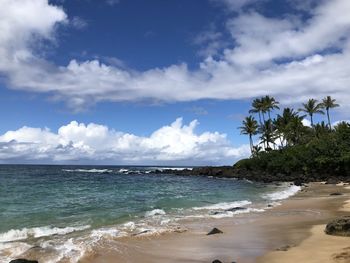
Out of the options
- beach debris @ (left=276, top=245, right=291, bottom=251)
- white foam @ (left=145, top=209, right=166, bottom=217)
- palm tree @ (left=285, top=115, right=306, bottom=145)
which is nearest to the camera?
beach debris @ (left=276, top=245, right=291, bottom=251)

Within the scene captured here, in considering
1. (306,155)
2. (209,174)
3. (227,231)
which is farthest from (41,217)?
(209,174)

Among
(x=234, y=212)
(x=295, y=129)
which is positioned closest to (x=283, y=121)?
(x=295, y=129)

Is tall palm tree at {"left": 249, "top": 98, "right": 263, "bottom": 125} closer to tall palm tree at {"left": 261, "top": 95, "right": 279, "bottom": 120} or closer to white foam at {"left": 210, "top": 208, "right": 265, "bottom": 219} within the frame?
tall palm tree at {"left": 261, "top": 95, "right": 279, "bottom": 120}

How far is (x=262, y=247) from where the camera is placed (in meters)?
14.3

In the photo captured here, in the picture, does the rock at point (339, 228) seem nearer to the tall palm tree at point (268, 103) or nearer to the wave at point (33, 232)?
the wave at point (33, 232)

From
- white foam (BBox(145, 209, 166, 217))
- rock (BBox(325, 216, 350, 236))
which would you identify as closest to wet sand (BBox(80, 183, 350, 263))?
rock (BBox(325, 216, 350, 236))

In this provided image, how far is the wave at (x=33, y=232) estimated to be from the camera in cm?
1767

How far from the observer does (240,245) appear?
1484 centimetres

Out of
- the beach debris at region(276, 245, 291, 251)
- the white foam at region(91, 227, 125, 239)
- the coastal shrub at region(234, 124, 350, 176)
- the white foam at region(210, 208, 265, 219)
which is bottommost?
the beach debris at region(276, 245, 291, 251)

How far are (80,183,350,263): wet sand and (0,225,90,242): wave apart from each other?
13.1 feet

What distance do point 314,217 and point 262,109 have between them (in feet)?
213

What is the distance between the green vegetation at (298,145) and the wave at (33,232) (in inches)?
1984

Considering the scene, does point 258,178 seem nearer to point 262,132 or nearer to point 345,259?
point 262,132

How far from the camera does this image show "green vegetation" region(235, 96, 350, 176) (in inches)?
2527
